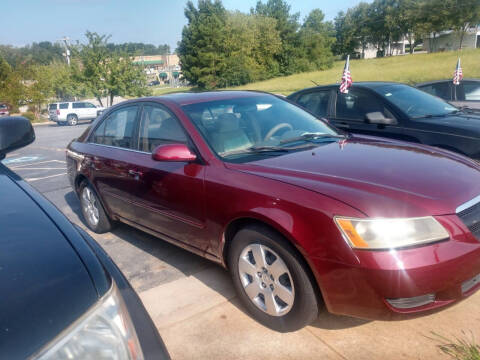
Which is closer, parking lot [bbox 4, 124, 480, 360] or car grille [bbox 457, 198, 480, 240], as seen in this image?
car grille [bbox 457, 198, 480, 240]

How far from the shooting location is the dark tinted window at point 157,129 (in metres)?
3.36

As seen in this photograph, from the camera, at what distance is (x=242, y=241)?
2.66 metres

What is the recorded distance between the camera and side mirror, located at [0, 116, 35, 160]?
8.15 feet

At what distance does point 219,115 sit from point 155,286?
1.56 m

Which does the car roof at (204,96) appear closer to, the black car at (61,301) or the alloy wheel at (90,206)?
the alloy wheel at (90,206)

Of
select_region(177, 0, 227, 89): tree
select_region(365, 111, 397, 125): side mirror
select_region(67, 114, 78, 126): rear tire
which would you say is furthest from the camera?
select_region(177, 0, 227, 89): tree

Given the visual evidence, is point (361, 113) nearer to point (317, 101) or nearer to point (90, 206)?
point (317, 101)

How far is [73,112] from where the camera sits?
27734 millimetres

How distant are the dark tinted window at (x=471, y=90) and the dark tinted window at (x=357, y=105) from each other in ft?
9.78

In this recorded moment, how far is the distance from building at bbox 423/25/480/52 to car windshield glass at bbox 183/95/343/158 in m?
79.4

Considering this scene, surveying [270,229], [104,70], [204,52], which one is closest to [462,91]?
[270,229]

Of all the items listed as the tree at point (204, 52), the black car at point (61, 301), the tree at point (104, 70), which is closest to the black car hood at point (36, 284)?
the black car at point (61, 301)

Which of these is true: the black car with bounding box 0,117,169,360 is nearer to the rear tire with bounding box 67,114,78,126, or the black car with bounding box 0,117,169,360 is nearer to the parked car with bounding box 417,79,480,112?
the parked car with bounding box 417,79,480,112

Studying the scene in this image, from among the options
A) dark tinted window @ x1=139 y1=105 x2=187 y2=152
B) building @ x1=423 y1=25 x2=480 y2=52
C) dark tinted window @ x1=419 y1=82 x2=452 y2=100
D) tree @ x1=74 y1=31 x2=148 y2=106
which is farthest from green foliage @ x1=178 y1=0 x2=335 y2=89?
dark tinted window @ x1=139 y1=105 x2=187 y2=152
